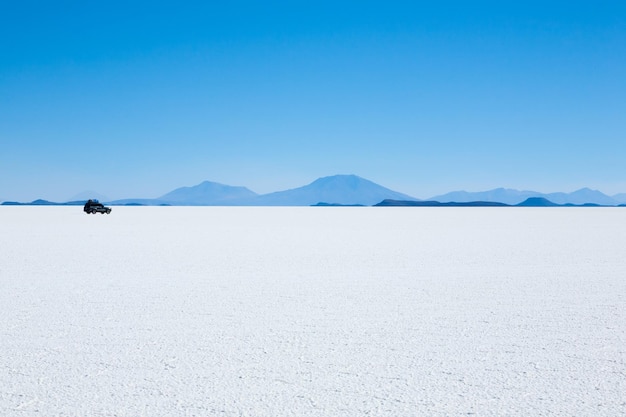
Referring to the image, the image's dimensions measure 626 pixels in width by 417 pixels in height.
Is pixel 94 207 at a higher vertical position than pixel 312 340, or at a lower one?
higher

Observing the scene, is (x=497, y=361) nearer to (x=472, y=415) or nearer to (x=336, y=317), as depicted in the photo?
(x=472, y=415)

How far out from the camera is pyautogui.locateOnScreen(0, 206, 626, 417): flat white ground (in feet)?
13.6

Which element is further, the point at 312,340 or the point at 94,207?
the point at 94,207

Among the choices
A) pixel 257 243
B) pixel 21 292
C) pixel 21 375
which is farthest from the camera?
pixel 257 243

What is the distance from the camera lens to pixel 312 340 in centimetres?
586

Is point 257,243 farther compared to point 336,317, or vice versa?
point 257,243

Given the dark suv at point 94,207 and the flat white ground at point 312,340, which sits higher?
the dark suv at point 94,207

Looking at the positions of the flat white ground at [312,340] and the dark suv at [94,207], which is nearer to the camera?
the flat white ground at [312,340]

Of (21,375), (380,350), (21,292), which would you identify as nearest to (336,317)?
(380,350)

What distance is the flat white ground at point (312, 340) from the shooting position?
416cm

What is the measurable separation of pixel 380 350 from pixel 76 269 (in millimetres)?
8333

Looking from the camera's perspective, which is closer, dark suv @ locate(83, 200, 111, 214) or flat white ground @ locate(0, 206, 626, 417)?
flat white ground @ locate(0, 206, 626, 417)

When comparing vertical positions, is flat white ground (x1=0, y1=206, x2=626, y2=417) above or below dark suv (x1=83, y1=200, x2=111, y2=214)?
below

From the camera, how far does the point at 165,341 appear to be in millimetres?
5840
